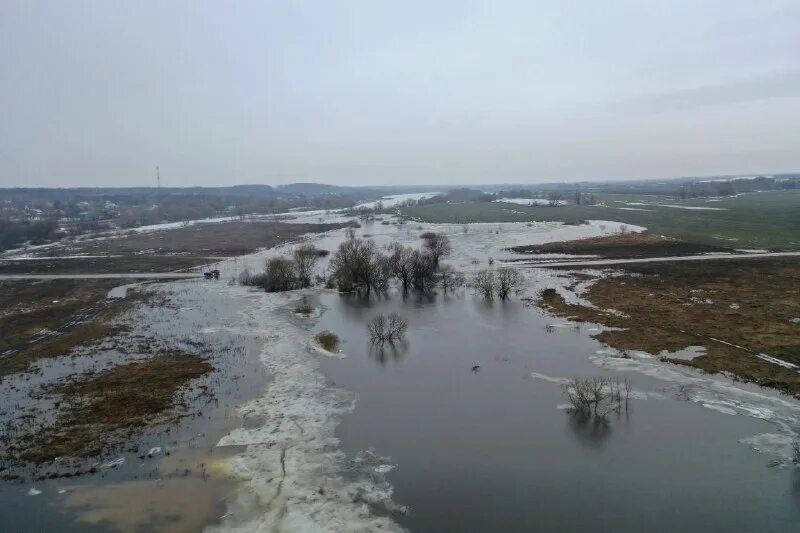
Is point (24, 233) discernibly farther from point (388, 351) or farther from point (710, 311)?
point (710, 311)

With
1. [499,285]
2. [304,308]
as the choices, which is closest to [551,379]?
[499,285]

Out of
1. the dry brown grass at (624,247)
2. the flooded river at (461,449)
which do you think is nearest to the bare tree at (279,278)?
the flooded river at (461,449)

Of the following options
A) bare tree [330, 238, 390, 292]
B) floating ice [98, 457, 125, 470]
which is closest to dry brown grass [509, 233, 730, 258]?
bare tree [330, 238, 390, 292]

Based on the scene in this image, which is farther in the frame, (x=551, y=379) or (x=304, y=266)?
(x=304, y=266)

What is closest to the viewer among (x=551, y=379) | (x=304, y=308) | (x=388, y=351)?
(x=551, y=379)

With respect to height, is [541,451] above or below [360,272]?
below

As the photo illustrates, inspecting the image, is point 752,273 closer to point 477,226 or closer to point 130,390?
point 130,390

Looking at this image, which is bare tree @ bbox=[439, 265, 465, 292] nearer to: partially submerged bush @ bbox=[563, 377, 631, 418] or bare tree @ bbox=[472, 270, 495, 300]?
bare tree @ bbox=[472, 270, 495, 300]

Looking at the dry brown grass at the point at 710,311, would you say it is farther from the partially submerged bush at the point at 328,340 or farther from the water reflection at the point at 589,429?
the partially submerged bush at the point at 328,340
